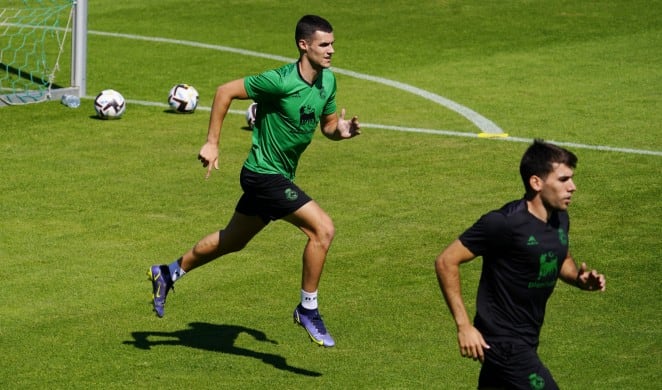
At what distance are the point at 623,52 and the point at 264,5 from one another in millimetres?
8681

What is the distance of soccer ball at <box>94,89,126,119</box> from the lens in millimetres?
19734

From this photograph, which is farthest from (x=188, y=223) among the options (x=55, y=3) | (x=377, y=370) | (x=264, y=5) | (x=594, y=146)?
(x=264, y=5)

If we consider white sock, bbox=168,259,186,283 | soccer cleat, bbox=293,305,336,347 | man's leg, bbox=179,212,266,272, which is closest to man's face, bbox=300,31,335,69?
man's leg, bbox=179,212,266,272

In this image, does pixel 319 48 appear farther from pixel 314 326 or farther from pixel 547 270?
pixel 547 270

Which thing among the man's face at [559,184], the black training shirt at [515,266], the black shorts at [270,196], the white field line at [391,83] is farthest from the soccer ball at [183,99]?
the man's face at [559,184]

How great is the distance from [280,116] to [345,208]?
452cm

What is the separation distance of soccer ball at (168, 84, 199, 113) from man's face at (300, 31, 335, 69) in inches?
366

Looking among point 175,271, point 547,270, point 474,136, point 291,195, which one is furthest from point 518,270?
point 474,136

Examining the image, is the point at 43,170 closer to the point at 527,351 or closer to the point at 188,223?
the point at 188,223

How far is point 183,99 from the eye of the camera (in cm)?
2016

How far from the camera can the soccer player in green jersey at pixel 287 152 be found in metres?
10.8

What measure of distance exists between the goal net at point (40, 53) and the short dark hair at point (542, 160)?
13.9m

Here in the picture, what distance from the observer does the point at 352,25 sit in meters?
28.1

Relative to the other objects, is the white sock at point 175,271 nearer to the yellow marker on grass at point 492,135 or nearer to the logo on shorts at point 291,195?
the logo on shorts at point 291,195
